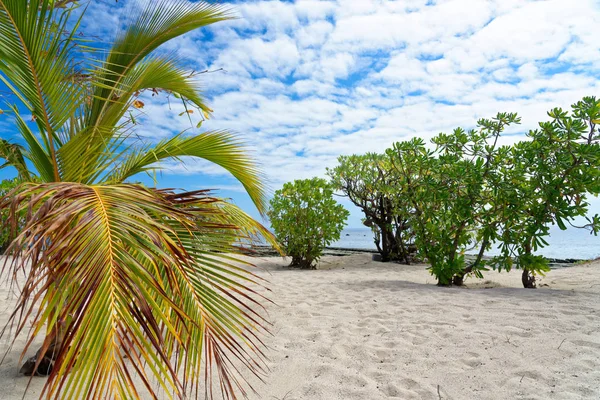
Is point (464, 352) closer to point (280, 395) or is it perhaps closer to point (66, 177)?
point (280, 395)

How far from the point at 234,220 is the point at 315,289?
11.1 feet

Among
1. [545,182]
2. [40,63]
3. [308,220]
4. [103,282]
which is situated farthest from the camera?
[308,220]

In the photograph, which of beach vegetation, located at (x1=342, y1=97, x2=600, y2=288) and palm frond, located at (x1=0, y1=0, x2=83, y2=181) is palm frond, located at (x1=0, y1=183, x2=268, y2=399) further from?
beach vegetation, located at (x1=342, y1=97, x2=600, y2=288)

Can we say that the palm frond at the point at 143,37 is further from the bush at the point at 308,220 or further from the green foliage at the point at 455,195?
the bush at the point at 308,220

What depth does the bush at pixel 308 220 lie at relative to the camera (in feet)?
27.1

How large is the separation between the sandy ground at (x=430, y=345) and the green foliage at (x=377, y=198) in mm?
3672

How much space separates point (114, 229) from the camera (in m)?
1.55

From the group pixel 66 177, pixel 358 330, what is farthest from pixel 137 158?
pixel 358 330

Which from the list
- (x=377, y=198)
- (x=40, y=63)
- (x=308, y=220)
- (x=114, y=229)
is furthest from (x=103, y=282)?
(x=377, y=198)

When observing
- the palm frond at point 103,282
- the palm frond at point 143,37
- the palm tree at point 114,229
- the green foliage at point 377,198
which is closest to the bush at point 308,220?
the green foliage at point 377,198

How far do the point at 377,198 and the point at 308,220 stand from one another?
212 cm

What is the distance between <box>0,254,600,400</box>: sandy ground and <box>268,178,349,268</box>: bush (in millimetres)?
2868

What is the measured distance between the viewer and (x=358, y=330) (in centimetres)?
369

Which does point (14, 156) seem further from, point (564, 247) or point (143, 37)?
point (564, 247)
